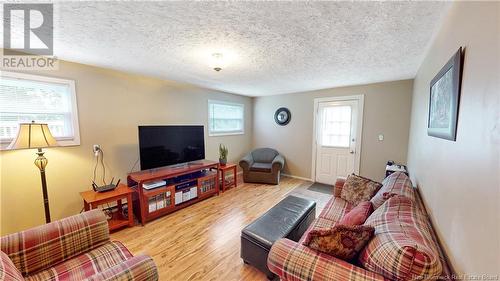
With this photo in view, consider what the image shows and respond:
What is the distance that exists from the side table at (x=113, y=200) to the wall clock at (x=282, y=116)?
3568mm

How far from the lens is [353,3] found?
1.28 metres

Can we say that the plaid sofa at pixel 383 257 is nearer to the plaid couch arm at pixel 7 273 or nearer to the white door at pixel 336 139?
the plaid couch arm at pixel 7 273

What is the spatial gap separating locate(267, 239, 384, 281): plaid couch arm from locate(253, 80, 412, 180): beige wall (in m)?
3.33

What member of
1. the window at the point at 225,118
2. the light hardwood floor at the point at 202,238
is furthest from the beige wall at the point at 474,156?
the window at the point at 225,118

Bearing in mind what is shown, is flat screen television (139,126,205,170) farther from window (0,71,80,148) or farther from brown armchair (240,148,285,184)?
brown armchair (240,148,285,184)

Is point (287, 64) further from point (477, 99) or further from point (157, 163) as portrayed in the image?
point (157, 163)

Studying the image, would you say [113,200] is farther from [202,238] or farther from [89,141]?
[202,238]

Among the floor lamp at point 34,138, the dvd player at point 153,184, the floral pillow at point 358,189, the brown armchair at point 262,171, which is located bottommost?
the brown armchair at point 262,171

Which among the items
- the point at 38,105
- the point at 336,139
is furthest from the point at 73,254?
the point at 336,139

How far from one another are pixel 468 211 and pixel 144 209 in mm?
3038

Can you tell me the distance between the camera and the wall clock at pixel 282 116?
4805 millimetres

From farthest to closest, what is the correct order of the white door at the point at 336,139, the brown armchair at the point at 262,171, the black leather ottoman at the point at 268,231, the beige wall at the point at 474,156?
the brown armchair at the point at 262,171 < the white door at the point at 336,139 < the black leather ottoman at the point at 268,231 < the beige wall at the point at 474,156

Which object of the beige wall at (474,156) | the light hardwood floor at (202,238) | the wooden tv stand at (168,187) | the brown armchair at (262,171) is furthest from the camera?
the brown armchair at (262,171)

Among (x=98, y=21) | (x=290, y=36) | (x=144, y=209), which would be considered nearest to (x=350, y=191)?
(x=290, y=36)
